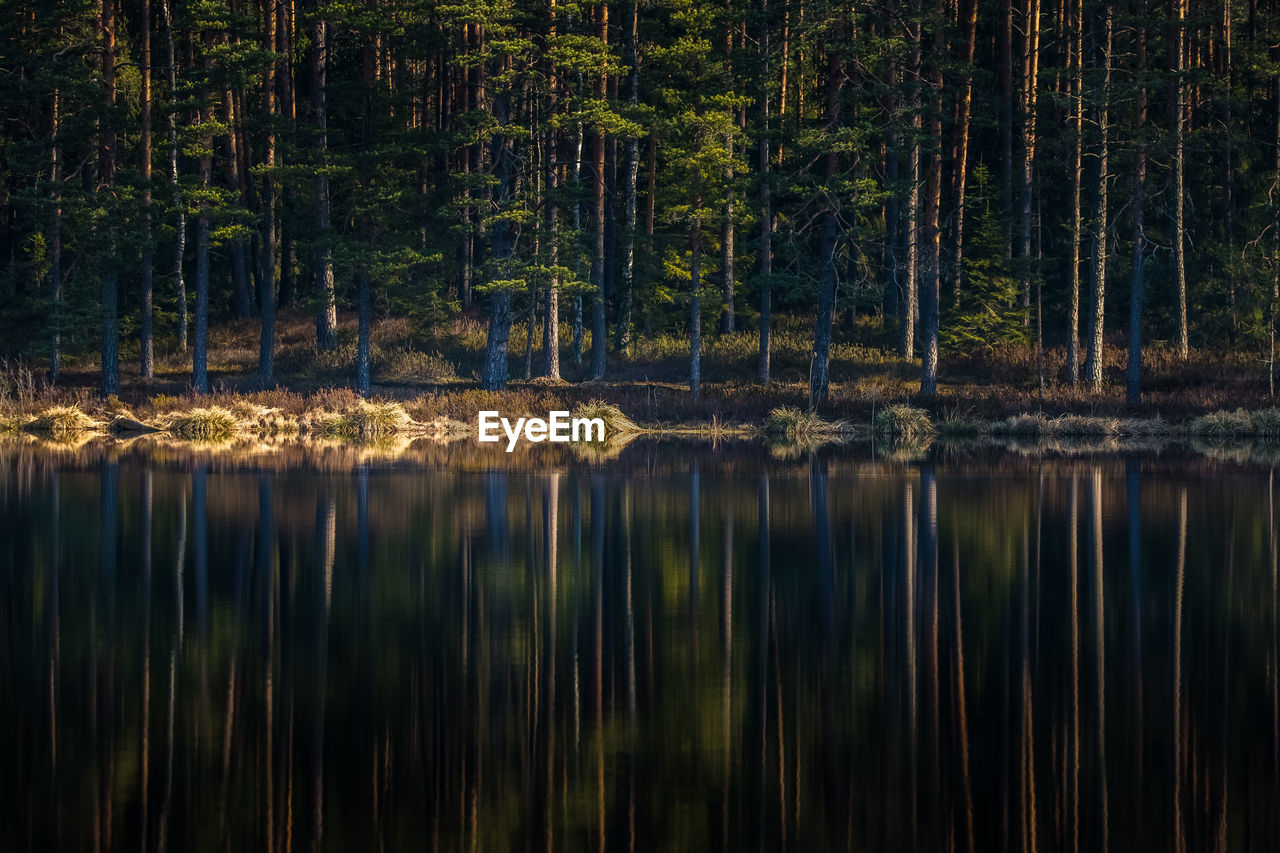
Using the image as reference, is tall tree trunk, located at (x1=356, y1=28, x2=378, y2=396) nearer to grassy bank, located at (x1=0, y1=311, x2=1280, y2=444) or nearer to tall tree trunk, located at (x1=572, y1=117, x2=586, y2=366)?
grassy bank, located at (x1=0, y1=311, x2=1280, y2=444)

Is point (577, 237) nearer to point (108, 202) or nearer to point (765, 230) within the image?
point (765, 230)

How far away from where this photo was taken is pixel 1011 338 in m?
49.4

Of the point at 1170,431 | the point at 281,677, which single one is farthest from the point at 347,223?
the point at 281,677

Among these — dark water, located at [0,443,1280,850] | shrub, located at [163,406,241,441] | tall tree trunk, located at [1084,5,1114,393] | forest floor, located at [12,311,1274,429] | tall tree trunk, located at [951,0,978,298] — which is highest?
tall tree trunk, located at [951,0,978,298]

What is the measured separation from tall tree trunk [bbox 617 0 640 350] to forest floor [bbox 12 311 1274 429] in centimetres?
121

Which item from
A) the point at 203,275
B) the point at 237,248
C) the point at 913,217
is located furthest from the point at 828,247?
the point at 237,248

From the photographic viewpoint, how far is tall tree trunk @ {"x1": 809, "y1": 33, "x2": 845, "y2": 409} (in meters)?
42.5

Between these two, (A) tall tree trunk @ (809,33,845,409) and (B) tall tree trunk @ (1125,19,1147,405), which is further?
(A) tall tree trunk @ (809,33,845,409)

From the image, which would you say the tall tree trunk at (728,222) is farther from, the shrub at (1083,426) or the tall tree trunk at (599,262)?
the shrub at (1083,426)

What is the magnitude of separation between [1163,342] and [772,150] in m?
19.4

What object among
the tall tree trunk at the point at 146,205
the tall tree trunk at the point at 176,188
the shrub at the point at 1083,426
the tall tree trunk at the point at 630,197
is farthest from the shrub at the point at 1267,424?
the tall tree trunk at the point at 146,205

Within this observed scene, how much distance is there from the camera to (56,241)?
5019cm

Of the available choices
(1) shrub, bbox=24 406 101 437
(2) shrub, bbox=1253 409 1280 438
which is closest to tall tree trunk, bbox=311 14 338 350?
(1) shrub, bbox=24 406 101 437

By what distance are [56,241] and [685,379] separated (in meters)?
23.8
